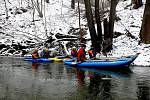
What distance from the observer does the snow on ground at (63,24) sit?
2969 cm

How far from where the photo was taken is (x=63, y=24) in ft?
142

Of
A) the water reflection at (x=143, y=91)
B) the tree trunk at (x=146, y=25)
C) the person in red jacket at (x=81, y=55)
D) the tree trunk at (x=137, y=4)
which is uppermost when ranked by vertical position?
the tree trunk at (x=137, y=4)

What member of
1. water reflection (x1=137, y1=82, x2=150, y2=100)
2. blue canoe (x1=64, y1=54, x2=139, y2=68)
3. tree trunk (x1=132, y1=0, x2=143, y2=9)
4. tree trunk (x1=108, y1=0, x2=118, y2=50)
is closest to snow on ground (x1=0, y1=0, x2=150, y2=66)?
tree trunk (x1=132, y1=0, x2=143, y2=9)

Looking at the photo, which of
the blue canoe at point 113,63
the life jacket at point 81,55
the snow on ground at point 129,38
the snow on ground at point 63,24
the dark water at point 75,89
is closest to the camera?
the dark water at point 75,89

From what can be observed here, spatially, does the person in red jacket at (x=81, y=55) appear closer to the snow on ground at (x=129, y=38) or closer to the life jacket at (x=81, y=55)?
the life jacket at (x=81, y=55)

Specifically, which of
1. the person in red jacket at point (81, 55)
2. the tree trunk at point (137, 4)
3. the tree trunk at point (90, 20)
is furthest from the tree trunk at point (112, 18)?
the tree trunk at point (137, 4)

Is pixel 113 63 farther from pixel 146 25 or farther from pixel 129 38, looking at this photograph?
pixel 129 38

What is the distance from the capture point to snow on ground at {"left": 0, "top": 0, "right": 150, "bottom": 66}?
29688 mm

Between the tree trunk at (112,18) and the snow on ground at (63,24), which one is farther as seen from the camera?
the snow on ground at (63,24)

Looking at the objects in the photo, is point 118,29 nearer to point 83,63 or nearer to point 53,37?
point 53,37

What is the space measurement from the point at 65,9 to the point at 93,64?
2618cm

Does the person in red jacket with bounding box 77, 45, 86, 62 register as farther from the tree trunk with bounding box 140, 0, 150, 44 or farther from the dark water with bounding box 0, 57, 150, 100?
the dark water with bounding box 0, 57, 150, 100

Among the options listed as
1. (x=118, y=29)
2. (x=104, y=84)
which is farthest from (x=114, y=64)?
(x=118, y=29)

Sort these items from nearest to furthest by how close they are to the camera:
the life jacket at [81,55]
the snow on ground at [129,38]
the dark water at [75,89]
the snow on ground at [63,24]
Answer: the dark water at [75,89]
the life jacket at [81,55]
the snow on ground at [129,38]
the snow on ground at [63,24]
